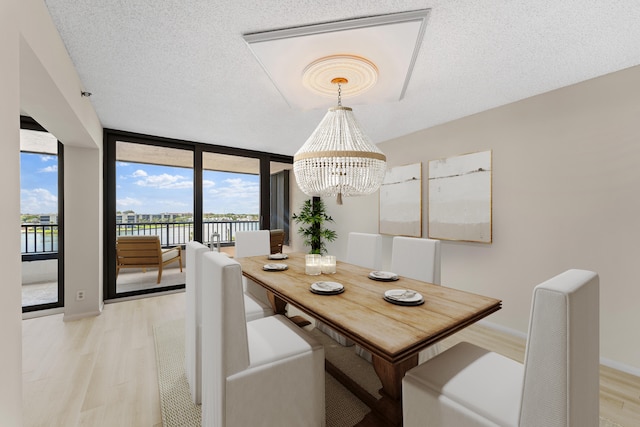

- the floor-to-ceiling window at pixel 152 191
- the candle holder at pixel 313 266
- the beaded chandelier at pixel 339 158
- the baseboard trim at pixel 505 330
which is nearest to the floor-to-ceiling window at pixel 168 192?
the floor-to-ceiling window at pixel 152 191

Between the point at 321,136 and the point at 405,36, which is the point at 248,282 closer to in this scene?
the point at 321,136

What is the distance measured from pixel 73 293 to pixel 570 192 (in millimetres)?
5237

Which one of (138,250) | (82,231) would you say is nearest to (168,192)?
(138,250)

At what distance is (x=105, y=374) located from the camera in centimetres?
202

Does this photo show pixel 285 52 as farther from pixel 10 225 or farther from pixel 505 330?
pixel 505 330

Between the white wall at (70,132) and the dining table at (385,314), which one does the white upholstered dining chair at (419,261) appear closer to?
the dining table at (385,314)

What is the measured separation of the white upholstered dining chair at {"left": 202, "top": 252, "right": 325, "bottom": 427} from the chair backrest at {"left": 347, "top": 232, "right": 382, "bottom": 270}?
4.64 ft

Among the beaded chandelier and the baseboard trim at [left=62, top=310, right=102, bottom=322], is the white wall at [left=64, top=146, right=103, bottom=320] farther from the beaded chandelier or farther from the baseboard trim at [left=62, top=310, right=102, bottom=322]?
the beaded chandelier

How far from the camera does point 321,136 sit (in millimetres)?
1991

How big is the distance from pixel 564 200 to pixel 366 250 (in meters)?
1.85

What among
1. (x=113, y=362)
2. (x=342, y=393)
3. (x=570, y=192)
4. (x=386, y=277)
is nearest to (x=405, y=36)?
(x=386, y=277)

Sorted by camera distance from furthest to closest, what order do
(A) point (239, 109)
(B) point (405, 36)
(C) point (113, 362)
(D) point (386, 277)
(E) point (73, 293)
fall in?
1. (E) point (73, 293)
2. (A) point (239, 109)
3. (C) point (113, 362)
4. (D) point (386, 277)
5. (B) point (405, 36)

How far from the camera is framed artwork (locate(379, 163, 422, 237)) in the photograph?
3637 mm

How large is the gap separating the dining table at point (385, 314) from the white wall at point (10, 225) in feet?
3.78
